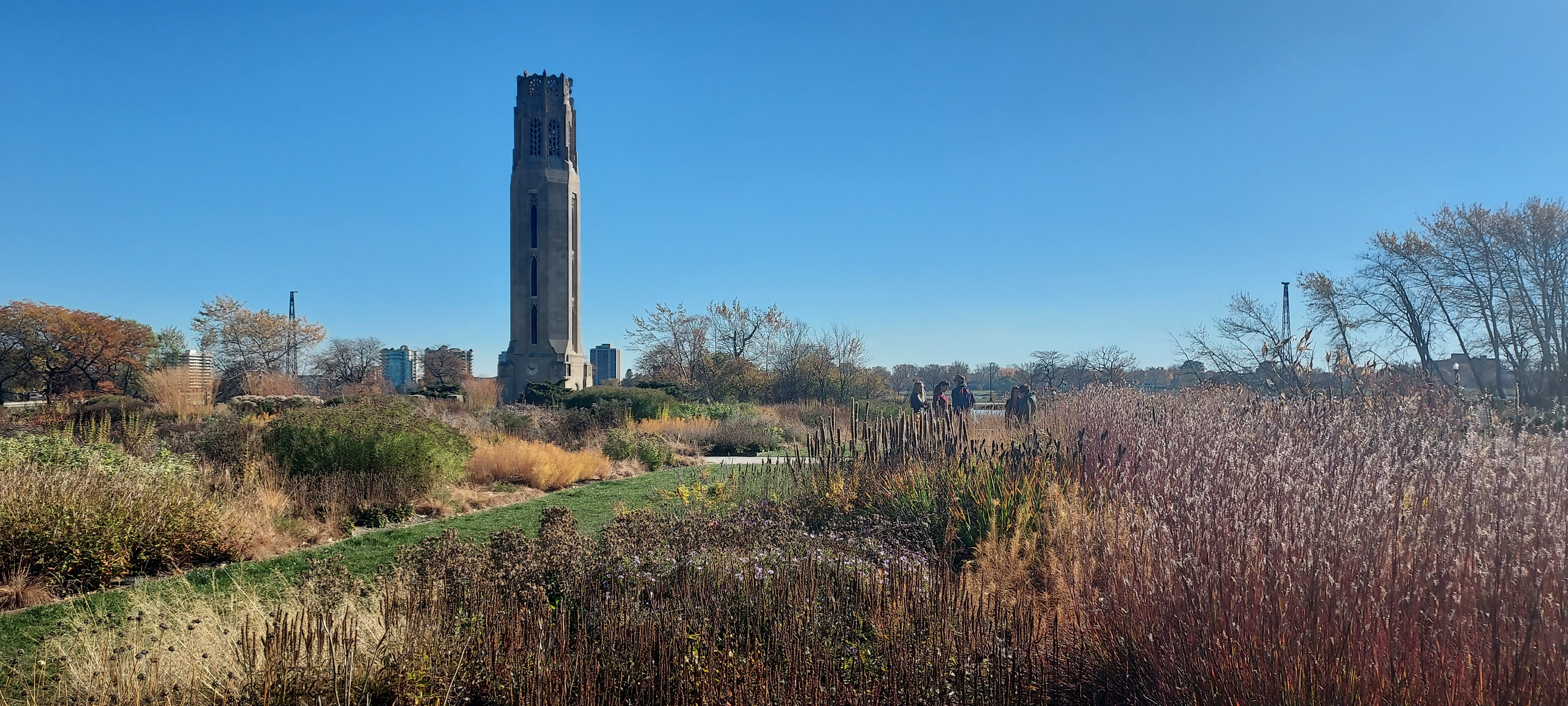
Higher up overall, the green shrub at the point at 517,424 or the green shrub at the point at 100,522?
the green shrub at the point at 517,424

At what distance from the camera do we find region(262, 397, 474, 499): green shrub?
8.97 metres

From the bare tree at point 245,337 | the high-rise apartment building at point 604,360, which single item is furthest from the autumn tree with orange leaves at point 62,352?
the high-rise apartment building at point 604,360

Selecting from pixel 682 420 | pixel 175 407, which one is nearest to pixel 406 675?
pixel 682 420

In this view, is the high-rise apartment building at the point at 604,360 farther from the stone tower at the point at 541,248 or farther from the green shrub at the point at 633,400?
the green shrub at the point at 633,400

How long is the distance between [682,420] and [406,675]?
1589 centimetres

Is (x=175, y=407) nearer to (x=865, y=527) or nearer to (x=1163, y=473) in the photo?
(x=865, y=527)

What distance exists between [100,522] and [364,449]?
126 inches

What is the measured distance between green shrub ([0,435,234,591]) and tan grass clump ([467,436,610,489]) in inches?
162

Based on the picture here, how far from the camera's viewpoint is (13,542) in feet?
18.0

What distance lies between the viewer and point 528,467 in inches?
446

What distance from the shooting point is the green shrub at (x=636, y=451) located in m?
13.7

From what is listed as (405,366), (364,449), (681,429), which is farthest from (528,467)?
(405,366)

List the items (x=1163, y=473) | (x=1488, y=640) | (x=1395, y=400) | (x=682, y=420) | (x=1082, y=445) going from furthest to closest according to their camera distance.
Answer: (x=682, y=420) < (x=1395, y=400) < (x=1082, y=445) < (x=1163, y=473) < (x=1488, y=640)

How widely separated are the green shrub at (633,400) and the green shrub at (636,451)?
533 cm
